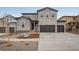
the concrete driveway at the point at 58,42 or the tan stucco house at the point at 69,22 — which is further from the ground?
the tan stucco house at the point at 69,22

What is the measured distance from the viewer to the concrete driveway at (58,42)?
12.8ft

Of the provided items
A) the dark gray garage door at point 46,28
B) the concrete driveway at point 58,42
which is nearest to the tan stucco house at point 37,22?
the dark gray garage door at point 46,28

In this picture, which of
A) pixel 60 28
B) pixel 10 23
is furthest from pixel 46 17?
pixel 10 23

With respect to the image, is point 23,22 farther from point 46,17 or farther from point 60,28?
point 60,28

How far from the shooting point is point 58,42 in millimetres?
3996

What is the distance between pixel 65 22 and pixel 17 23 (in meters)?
1.06

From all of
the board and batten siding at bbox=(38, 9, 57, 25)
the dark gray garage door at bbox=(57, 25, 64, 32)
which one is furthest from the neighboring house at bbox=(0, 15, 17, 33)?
the dark gray garage door at bbox=(57, 25, 64, 32)

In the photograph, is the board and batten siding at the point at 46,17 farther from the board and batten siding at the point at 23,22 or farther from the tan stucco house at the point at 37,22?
the board and batten siding at the point at 23,22

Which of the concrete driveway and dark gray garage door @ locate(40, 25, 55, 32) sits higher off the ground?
dark gray garage door @ locate(40, 25, 55, 32)

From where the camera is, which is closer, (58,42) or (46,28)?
(58,42)

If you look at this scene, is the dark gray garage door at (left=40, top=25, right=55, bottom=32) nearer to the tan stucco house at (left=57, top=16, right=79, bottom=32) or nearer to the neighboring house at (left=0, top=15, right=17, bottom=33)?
the tan stucco house at (left=57, top=16, right=79, bottom=32)

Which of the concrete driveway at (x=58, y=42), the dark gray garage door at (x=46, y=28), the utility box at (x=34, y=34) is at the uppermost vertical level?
the dark gray garage door at (x=46, y=28)

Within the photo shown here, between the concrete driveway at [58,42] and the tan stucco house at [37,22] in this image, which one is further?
the tan stucco house at [37,22]

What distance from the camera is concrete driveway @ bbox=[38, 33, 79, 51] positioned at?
3916 millimetres
